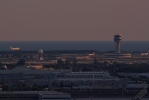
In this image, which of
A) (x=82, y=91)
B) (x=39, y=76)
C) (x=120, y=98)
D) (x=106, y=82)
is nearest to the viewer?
(x=120, y=98)

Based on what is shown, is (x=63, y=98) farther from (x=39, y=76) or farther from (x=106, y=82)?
(x=39, y=76)

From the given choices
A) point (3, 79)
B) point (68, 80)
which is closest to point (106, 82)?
point (68, 80)

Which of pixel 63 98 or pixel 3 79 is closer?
pixel 63 98

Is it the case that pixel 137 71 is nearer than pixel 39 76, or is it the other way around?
pixel 39 76

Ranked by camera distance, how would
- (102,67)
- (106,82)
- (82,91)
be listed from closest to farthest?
(82,91), (106,82), (102,67)

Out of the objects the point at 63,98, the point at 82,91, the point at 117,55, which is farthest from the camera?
the point at 117,55

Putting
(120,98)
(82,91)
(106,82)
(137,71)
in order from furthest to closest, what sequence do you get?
(137,71)
(106,82)
(82,91)
(120,98)

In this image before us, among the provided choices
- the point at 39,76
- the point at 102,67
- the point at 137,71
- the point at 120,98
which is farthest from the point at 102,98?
the point at 102,67

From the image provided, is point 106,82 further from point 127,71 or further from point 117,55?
point 117,55
